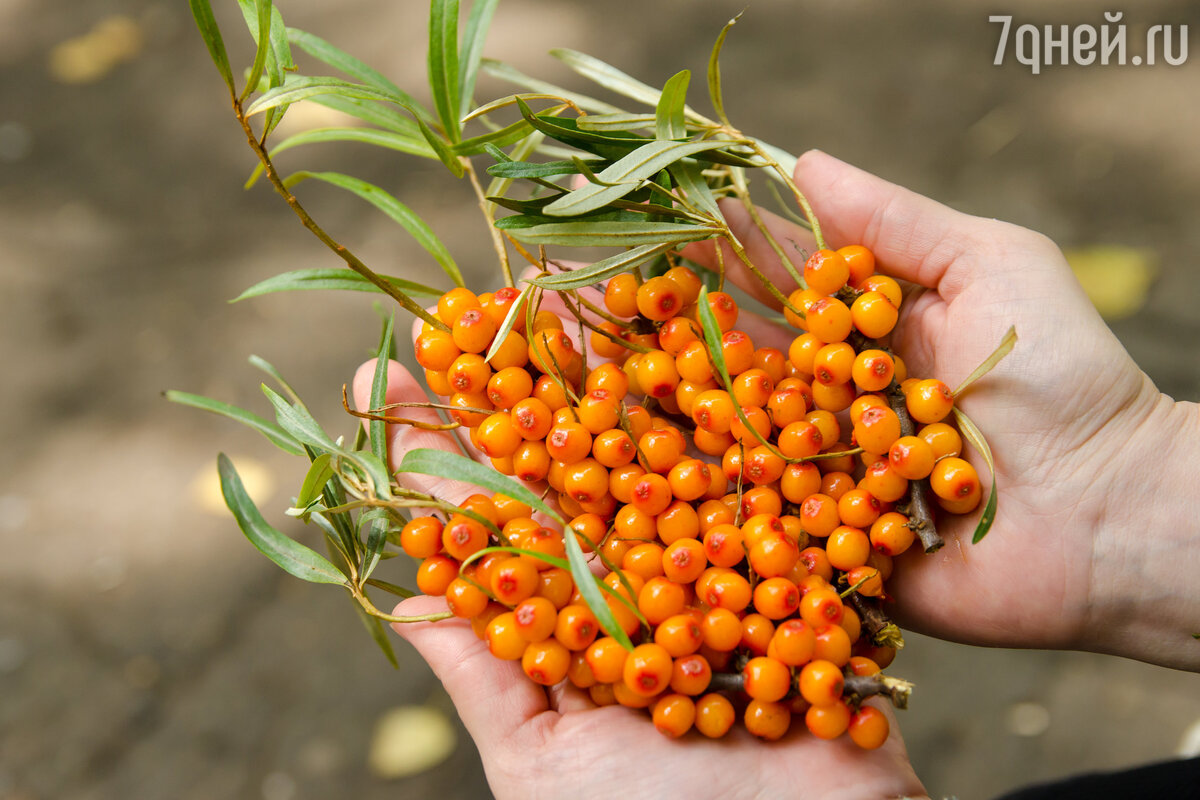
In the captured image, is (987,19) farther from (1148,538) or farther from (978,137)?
(1148,538)

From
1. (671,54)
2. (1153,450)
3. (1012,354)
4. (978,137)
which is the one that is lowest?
(1153,450)

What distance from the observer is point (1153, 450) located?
132 centimetres

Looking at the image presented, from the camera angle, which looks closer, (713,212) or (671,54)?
(713,212)

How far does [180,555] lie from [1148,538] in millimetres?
2195

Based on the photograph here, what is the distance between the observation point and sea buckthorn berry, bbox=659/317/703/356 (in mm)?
1306

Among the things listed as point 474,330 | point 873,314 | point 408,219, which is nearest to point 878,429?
point 873,314

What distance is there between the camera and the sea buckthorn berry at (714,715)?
1.16 m

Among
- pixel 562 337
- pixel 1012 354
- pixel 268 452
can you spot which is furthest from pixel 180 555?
pixel 1012 354

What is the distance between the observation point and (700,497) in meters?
1.31

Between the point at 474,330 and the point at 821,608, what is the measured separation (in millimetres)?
635

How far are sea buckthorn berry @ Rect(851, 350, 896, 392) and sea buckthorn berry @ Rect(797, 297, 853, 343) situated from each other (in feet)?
0.16

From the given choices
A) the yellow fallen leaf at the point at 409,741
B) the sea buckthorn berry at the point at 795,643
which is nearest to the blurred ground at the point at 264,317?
the yellow fallen leaf at the point at 409,741

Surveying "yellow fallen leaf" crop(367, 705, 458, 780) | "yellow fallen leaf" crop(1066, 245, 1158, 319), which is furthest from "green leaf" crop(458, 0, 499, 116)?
"yellow fallen leaf" crop(1066, 245, 1158, 319)

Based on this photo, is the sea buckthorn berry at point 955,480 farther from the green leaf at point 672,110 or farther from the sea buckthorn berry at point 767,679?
the green leaf at point 672,110
